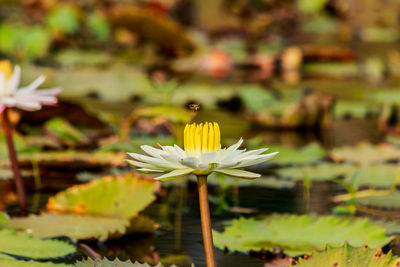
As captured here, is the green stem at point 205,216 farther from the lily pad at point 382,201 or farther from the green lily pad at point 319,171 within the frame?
the green lily pad at point 319,171

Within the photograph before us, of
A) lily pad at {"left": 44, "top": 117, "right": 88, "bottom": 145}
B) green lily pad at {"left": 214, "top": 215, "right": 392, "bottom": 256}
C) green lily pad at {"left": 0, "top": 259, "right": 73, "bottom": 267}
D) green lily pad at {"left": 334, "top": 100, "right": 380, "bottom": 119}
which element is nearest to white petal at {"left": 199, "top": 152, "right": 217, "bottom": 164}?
green lily pad at {"left": 0, "top": 259, "right": 73, "bottom": 267}

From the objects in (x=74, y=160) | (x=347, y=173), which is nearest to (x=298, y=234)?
(x=347, y=173)

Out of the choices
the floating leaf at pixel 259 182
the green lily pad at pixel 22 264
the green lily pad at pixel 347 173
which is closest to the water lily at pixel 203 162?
the green lily pad at pixel 22 264

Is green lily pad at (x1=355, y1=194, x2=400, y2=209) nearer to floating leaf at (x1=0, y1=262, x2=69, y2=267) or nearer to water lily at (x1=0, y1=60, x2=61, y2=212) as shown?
water lily at (x1=0, y1=60, x2=61, y2=212)

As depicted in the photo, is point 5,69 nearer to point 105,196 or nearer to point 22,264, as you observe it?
point 105,196

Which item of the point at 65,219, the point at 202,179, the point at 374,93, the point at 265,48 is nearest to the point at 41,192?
the point at 65,219
